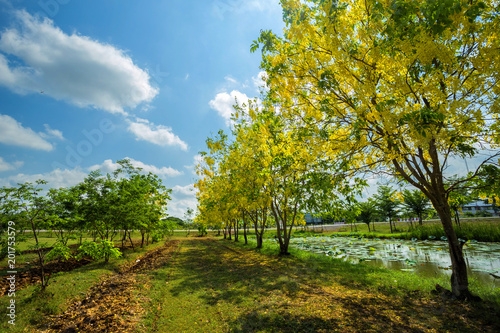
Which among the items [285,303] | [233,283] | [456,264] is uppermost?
[456,264]

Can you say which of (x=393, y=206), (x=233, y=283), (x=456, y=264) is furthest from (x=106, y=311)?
(x=393, y=206)

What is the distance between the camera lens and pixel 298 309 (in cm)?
500

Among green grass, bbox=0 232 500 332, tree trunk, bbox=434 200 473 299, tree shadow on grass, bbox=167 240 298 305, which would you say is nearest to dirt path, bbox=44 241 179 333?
green grass, bbox=0 232 500 332

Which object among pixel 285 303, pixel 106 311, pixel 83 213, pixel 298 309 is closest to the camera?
pixel 298 309

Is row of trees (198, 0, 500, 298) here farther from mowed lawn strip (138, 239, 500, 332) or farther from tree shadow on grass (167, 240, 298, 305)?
tree shadow on grass (167, 240, 298, 305)

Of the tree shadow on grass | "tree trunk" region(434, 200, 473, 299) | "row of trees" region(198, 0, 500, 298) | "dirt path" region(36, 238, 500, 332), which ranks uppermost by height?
"row of trees" region(198, 0, 500, 298)

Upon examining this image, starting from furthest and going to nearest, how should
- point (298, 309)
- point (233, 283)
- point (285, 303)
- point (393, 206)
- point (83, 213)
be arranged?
point (393, 206) < point (83, 213) < point (233, 283) < point (285, 303) < point (298, 309)

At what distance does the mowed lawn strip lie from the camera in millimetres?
4168

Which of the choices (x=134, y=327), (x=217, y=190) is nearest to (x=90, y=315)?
(x=134, y=327)

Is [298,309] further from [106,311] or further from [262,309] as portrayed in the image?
[106,311]

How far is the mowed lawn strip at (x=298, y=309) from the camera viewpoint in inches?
164

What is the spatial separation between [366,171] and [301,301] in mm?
3834

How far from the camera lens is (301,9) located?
494 cm

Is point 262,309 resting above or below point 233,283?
above
